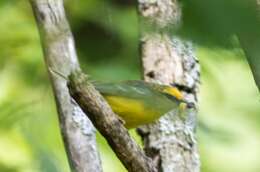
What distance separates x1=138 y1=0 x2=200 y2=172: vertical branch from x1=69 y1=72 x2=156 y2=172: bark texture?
3.15 feet

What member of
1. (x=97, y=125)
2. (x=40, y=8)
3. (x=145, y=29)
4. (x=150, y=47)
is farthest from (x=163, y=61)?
(x=145, y=29)

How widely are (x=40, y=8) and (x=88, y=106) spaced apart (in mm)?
692

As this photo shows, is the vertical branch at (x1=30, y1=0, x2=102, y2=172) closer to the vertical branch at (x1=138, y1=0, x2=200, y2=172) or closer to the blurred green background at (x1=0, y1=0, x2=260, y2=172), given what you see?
the blurred green background at (x1=0, y1=0, x2=260, y2=172)

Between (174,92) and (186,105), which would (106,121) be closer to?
(186,105)

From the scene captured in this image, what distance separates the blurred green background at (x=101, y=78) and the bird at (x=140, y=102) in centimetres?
21

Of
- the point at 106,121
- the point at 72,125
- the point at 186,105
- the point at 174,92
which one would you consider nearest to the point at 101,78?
the point at 106,121

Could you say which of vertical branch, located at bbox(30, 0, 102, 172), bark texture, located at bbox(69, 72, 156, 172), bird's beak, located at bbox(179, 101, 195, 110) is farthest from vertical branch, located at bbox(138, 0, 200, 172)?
bark texture, located at bbox(69, 72, 156, 172)

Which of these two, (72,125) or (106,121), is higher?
(106,121)

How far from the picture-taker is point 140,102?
3254mm

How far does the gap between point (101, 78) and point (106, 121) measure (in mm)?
290

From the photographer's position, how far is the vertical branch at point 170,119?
2719 mm

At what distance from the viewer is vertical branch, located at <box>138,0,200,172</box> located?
272 centimetres

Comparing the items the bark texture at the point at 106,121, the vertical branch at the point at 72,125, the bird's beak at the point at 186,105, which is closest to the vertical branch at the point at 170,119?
the bird's beak at the point at 186,105

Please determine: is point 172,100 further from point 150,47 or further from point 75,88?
point 75,88
